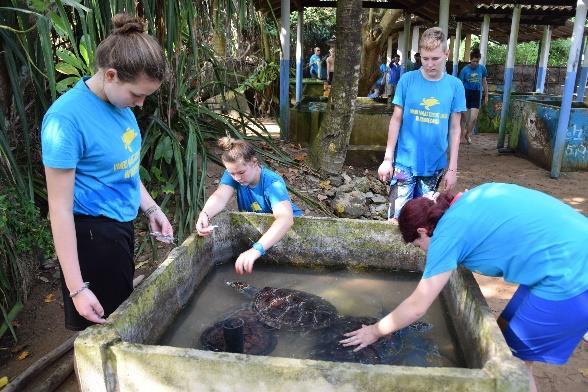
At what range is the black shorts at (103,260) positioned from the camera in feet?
5.53

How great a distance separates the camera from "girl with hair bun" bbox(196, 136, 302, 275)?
7.43 feet

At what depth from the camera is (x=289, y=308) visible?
6.94 ft

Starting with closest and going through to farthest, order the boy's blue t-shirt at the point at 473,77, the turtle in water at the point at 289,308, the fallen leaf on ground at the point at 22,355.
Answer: the turtle in water at the point at 289,308 → the fallen leaf on ground at the point at 22,355 → the boy's blue t-shirt at the point at 473,77

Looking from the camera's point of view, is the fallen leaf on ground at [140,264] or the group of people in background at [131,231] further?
the fallen leaf on ground at [140,264]

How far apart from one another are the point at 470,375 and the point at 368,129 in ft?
18.1

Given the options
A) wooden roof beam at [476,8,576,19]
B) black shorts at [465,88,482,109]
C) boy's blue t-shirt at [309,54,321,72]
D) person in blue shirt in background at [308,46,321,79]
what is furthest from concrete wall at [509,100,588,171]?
boy's blue t-shirt at [309,54,321,72]

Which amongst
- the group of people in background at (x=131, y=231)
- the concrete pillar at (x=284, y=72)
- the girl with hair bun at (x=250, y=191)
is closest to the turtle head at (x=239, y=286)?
the girl with hair bun at (x=250, y=191)

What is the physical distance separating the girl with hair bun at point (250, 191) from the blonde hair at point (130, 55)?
846mm

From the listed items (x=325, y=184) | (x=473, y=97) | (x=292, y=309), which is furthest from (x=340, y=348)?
(x=473, y=97)

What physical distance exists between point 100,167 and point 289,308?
3.27 feet

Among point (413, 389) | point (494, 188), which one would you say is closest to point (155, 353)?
point (413, 389)

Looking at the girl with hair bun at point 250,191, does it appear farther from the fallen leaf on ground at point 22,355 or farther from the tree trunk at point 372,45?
the tree trunk at point 372,45

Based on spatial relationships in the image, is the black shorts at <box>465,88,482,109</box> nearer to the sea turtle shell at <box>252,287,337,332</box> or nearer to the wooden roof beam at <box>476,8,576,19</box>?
the wooden roof beam at <box>476,8,576,19</box>

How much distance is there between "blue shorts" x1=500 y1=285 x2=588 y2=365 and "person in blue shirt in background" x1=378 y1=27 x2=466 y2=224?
1.17m
